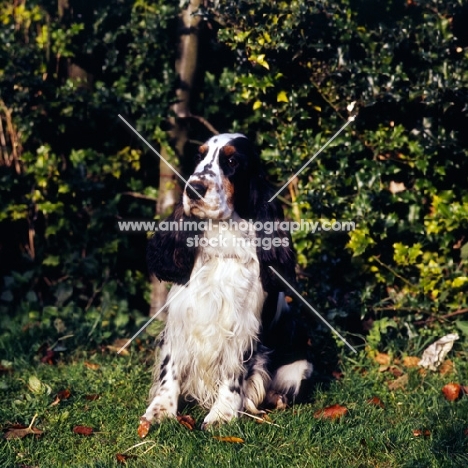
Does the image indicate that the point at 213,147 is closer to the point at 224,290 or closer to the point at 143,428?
the point at 224,290

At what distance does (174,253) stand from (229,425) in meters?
0.94

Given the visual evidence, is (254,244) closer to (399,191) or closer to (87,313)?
(399,191)

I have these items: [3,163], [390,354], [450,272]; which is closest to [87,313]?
[3,163]

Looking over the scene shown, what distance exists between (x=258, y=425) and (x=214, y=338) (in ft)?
1.67

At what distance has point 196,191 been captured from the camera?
3557mm

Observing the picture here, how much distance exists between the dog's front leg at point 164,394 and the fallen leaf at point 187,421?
4 cm

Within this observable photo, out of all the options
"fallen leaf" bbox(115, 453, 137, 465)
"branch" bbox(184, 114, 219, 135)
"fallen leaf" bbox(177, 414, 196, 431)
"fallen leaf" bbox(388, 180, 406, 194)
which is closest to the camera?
"fallen leaf" bbox(115, 453, 137, 465)

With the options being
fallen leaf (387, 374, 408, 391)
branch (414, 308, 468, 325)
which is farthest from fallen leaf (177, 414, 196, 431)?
branch (414, 308, 468, 325)

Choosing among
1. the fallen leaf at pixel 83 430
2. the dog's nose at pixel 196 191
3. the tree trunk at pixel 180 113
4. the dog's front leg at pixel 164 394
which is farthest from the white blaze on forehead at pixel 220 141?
the fallen leaf at pixel 83 430

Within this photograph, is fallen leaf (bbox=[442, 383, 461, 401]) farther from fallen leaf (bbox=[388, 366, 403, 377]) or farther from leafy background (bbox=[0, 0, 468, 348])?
leafy background (bbox=[0, 0, 468, 348])

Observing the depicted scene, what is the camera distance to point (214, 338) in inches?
151

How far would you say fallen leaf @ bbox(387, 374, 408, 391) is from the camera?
4.26m

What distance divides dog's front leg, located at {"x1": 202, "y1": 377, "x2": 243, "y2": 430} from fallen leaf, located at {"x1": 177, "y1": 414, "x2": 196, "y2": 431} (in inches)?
2.4

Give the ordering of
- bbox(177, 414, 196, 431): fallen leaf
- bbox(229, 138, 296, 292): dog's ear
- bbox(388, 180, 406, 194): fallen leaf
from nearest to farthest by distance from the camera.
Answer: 1. bbox(177, 414, 196, 431): fallen leaf
2. bbox(229, 138, 296, 292): dog's ear
3. bbox(388, 180, 406, 194): fallen leaf
